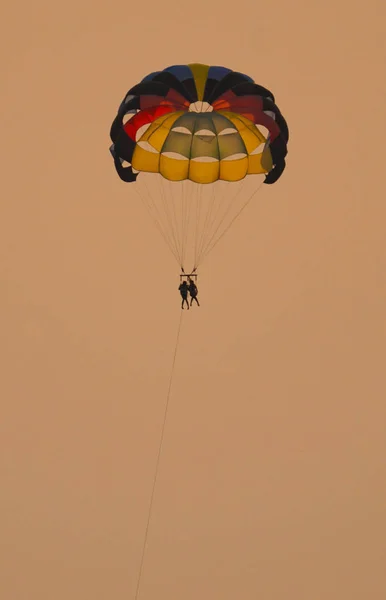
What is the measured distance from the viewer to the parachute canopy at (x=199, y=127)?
26.2 meters

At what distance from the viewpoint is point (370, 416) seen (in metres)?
50.0

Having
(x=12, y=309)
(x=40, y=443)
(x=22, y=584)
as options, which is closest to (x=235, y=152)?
(x=22, y=584)

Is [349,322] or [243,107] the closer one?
[243,107]

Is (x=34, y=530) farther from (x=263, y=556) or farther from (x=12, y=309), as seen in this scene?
(x=12, y=309)

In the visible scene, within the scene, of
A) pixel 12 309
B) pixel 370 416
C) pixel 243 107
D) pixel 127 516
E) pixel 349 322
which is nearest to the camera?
pixel 243 107

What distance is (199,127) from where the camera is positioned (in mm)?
→ 26156

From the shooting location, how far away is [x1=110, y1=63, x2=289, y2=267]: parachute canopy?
26250mm

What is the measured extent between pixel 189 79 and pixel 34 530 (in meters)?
22.8

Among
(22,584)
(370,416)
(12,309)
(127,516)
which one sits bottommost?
(22,584)

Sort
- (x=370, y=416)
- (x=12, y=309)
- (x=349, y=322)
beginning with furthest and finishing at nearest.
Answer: (x=12, y=309) < (x=349, y=322) < (x=370, y=416)

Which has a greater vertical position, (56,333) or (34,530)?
(56,333)

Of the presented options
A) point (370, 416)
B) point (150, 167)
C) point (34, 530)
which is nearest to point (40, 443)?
point (34, 530)

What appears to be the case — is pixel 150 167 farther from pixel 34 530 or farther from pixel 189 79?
pixel 34 530

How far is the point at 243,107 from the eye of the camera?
2645 centimetres
